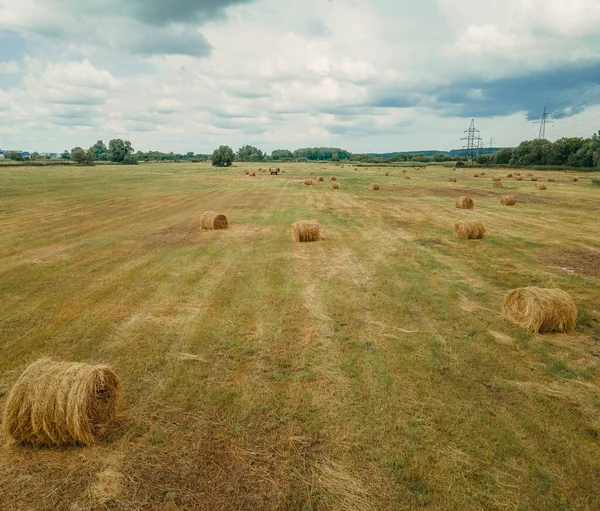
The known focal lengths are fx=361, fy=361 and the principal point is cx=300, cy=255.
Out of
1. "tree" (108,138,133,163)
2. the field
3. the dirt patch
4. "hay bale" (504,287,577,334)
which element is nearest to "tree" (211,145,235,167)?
"tree" (108,138,133,163)

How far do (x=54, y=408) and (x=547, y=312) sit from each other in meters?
11.6

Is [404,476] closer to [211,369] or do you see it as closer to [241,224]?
[211,369]

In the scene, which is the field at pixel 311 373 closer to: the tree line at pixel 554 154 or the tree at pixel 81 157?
the tree line at pixel 554 154

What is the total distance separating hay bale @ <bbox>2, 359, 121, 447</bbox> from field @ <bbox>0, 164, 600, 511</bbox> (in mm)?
259

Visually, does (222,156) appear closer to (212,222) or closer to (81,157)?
(81,157)

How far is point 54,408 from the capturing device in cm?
614

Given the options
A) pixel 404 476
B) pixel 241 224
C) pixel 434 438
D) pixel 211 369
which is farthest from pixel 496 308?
pixel 241 224

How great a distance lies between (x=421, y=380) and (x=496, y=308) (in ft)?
17.5

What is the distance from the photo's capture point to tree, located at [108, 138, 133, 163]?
15200 cm

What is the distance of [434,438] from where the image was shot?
640cm

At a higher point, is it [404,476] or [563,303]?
[563,303]

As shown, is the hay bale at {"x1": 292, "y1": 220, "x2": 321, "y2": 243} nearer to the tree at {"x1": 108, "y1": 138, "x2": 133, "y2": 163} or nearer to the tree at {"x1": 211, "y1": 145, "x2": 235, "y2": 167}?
the tree at {"x1": 211, "y1": 145, "x2": 235, "y2": 167}

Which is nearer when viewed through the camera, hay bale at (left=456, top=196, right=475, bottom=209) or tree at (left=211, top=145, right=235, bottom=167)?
hay bale at (left=456, top=196, right=475, bottom=209)

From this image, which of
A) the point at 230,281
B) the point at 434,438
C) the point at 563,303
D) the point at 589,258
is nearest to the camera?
the point at 434,438
